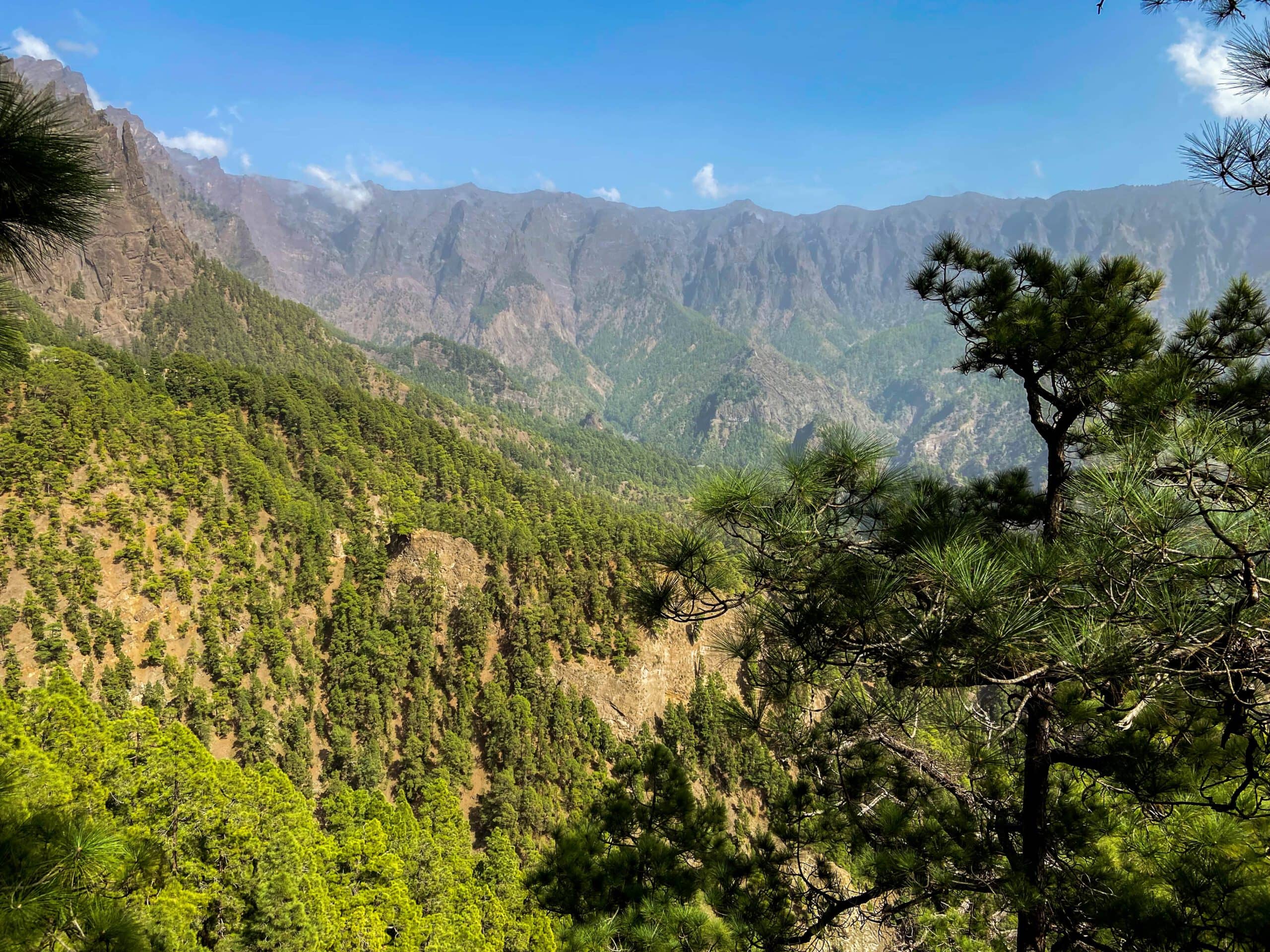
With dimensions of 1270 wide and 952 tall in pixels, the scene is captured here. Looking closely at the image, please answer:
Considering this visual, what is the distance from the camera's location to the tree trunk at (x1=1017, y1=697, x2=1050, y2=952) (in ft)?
14.4

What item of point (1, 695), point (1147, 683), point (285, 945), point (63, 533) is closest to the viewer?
point (1147, 683)

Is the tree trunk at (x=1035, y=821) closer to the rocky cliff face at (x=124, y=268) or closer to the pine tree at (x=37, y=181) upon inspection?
the pine tree at (x=37, y=181)

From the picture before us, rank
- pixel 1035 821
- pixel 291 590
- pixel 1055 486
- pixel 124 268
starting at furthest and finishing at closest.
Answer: pixel 124 268 → pixel 291 590 → pixel 1055 486 → pixel 1035 821

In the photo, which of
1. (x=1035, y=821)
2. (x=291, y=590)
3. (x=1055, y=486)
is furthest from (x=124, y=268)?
(x=1035, y=821)

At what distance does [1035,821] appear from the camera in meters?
4.64

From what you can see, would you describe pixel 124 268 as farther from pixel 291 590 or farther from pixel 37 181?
pixel 37 181

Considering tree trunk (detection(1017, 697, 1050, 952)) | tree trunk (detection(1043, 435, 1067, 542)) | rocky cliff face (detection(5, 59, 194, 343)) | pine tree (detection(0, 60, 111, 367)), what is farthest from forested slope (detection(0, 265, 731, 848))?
rocky cliff face (detection(5, 59, 194, 343))

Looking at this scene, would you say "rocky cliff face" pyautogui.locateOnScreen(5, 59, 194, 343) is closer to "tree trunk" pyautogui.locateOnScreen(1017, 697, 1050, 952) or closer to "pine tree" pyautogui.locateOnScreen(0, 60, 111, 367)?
"pine tree" pyautogui.locateOnScreen(0, 60, 111, 367)

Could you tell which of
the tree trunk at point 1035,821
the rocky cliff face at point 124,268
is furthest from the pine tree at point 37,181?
the rocky cliff face at point 124,268

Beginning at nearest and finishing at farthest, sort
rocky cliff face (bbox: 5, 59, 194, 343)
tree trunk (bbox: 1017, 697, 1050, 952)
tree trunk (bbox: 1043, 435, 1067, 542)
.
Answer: tree trunk (bbox: 1017, 697, 1050, 952) < tree trunk (bbox: 1043, 435, 1067, 542) < rocky cliff face (bbox: 5, 59, 194, 343)

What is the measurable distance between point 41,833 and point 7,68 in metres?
5.03

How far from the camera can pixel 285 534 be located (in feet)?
144

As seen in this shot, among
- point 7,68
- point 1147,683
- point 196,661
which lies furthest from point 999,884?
point 196,661

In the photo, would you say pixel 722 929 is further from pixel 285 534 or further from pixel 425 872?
pixel 285 534
